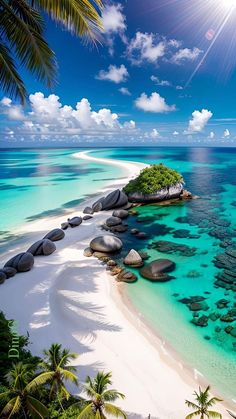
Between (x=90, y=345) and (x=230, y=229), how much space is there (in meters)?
14.0

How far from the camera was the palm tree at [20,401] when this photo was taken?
424 centimetres

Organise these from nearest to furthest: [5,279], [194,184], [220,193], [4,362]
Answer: [4,362] → [5,279] → [220,193] → [194,184]

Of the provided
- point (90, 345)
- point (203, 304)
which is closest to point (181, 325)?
point (203, 304)

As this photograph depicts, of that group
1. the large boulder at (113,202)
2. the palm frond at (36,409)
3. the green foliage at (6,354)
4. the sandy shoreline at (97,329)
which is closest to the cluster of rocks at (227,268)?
the sandy shoreline at (97,329)

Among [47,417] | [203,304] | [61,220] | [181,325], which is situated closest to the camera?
[47,417]

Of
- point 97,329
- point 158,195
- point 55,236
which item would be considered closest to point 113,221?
point 55,236

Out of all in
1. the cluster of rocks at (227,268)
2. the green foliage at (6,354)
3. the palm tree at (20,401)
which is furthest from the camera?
the cluster of rocks at (227,268)

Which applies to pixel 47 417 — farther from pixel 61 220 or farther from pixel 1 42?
pixel 61 220

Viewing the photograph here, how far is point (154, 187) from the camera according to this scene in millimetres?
25156

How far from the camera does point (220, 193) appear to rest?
3192 centimetres

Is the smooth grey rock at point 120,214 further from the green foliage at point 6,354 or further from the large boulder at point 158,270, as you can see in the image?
the green foliage at point 6,354

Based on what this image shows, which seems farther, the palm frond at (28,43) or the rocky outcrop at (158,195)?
the rocky outcrop at (158,195)

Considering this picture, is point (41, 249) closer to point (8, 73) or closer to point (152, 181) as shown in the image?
point (8, 73)

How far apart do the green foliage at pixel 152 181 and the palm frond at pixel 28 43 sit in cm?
1702
